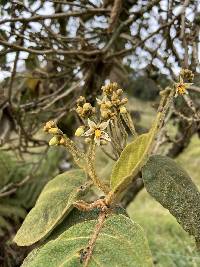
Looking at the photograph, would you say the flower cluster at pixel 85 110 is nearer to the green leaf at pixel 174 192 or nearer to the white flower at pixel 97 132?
the white flower at pixel 97 132

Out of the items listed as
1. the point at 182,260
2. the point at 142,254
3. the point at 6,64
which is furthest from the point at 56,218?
the point at 182,260

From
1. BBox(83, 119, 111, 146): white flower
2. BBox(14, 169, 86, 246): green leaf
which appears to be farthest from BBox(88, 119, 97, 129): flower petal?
BBox(14, 169, 86, 246): green leaf

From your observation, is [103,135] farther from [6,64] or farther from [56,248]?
[6,64]

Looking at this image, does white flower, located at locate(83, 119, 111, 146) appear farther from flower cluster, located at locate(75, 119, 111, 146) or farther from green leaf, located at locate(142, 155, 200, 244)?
green leaf, located at locate(142, 155, 200, 244)

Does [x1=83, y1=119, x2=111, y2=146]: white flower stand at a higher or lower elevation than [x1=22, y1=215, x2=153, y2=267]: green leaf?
higher

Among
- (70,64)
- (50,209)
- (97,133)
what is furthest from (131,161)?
(70,64)

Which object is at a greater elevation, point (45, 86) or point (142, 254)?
point (142, 254)
